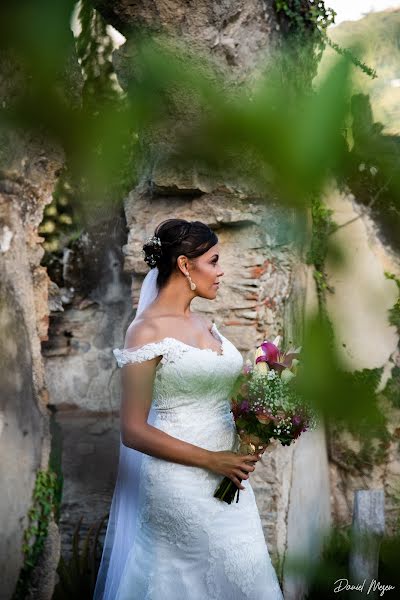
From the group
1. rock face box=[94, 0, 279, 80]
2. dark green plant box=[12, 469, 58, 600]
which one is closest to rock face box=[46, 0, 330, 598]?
rock face box=[94, 0, 279, 80]

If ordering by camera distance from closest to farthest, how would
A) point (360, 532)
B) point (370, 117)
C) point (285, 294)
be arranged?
1. point (360, 532)
2. point (285, 294)
3. point (370, 117)

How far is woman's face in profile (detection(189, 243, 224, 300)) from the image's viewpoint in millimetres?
3414

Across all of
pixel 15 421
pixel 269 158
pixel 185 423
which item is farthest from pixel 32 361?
pixel 269 158

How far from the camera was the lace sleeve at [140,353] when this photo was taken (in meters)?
3.15

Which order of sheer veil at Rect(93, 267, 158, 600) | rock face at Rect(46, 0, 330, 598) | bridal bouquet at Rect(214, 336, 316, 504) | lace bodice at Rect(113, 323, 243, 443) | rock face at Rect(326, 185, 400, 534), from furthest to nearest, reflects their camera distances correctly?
rock face at Rect(326, 185, 400, 534) < rock face at Rect(46, 0, 330, 598) < sheer veil at Rect(93, 267, 158, 600) < lace bodice at Rect(113, 323, 243, 443) < bridal bouquet at Rect(214, 336, 316, 504)

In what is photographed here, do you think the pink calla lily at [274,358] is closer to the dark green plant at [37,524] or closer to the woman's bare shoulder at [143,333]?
the woman's bare shoulder at [143,333]

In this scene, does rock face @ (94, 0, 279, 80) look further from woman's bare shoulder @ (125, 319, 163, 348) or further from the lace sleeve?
the lace sleeve

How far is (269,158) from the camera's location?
4711 mm

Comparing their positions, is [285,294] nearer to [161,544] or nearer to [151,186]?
[151,186]

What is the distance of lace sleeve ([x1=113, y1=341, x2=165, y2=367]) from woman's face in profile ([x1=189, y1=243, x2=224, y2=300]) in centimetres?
39

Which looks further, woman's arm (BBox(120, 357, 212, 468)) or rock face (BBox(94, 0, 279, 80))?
rock face (BBox(94, 0, 279, 80))

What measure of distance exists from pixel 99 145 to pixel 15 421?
132 cm

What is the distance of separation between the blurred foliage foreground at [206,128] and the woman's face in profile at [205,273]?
578mm
